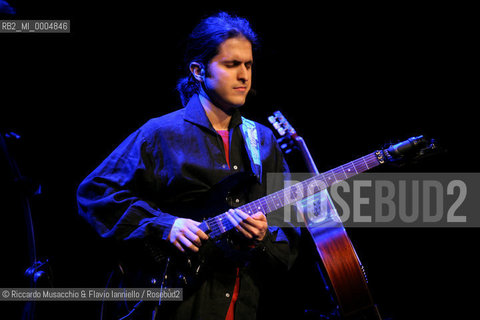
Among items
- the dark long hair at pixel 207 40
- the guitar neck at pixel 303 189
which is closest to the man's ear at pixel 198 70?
the dark long hair at pixel 207 40

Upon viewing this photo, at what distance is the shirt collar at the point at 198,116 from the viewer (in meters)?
2.18

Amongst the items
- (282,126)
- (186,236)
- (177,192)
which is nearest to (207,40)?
(282,126)

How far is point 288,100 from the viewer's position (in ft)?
11.3

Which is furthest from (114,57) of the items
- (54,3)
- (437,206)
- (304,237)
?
(437,206)

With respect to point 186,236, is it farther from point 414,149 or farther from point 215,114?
point 414,149

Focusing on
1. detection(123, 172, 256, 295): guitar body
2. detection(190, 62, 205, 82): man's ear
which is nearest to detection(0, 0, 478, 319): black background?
detection(190, 62, 205, 82): man's ear

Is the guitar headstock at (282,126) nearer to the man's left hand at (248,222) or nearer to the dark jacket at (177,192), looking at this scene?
the dark jacket at (177,192)

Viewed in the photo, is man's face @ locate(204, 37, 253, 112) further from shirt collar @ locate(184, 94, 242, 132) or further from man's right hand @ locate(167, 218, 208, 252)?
man's right hand @ locate(167, 218, 208, 252)

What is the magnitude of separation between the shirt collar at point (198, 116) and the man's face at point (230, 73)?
4.5 inches

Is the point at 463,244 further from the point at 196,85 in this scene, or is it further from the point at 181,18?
the point at 181,18

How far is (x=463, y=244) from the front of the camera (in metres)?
3.23

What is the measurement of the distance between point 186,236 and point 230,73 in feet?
3.22

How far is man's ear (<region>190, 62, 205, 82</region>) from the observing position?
7.53ft

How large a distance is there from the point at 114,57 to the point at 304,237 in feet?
6.66
